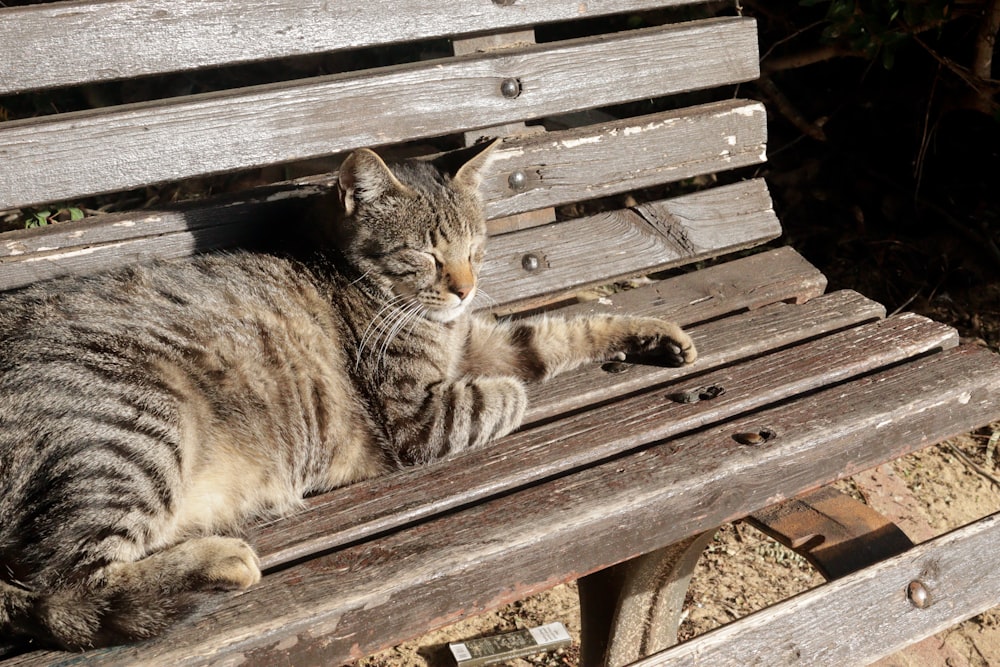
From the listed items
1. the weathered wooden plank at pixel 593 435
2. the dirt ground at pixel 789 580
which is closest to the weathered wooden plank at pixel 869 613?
the weathered wooden plank at pixel 593 435

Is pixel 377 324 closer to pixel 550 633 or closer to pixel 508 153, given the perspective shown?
pixel 508 153

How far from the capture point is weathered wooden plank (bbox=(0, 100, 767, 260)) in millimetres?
2457

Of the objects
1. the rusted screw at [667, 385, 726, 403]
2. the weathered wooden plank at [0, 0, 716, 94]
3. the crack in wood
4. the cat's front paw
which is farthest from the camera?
the crack in wood

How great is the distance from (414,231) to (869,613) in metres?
1.38

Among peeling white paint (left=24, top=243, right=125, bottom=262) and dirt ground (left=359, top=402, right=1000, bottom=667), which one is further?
dirt ground (left=359, top=402, right=1000, bottom=667)

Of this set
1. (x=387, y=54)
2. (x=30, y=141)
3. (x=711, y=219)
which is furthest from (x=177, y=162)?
(x=387, y=54)

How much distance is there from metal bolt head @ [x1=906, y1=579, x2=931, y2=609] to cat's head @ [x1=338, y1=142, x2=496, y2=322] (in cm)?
125

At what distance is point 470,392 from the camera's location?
225 cm

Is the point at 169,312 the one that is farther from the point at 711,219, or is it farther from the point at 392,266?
the point at 711,219

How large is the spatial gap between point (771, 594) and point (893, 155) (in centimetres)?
245

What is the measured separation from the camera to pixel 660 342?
2555mm

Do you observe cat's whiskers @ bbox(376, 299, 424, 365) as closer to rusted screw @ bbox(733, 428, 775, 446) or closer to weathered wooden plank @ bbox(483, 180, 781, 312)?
weathered wooden plank @ bbox(483, 180, 781, 312)

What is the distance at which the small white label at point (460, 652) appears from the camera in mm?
3074

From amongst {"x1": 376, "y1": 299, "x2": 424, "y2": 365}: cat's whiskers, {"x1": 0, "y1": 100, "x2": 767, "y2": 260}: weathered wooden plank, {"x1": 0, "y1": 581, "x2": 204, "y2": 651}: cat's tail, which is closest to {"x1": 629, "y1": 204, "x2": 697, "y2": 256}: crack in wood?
{"x1": 0, "y1": 100, "x2": 767, "y2": 260}: weathered wooden plank
